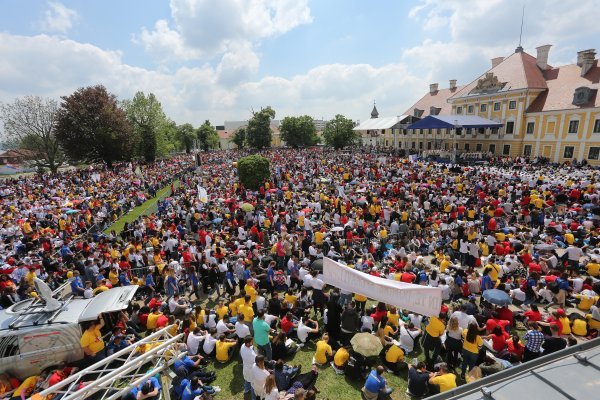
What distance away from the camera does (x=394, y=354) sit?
654 centimetres

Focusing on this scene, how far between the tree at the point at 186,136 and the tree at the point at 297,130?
31.4 m

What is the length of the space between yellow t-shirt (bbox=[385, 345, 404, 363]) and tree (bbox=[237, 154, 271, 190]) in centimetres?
1878

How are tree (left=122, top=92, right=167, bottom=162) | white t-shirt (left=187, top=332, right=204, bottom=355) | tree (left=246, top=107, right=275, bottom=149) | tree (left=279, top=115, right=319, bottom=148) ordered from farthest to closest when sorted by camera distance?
tree (left=279, top=115, right=319, bottom=148), tree (left=246, top=107, right=275, bottom=149), tree (left=122, top=92, right=167, bottom=162), white t-shirt (left=187, top=332, right=204, bottom=355)

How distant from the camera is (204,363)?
7.25 metres

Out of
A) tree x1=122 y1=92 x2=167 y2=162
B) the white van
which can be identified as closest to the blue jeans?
the white van

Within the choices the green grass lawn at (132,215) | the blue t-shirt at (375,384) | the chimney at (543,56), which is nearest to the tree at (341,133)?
the chimney at (543,56)

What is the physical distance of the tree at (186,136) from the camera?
290ft

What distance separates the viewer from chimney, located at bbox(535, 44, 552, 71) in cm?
3881

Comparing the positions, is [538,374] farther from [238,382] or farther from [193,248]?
[193,248]

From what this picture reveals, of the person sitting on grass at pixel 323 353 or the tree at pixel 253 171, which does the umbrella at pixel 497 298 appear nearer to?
the person sitting on grass at pixel 323 353

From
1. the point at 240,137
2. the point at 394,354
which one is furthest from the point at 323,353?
the point at 240,137

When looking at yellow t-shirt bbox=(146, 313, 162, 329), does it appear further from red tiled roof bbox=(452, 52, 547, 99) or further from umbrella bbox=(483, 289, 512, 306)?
red tiled roof bbox=(452, 52, 547, 99)

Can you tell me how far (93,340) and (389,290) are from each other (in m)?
6.37

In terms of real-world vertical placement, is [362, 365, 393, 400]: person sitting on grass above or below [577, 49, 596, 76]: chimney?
below
